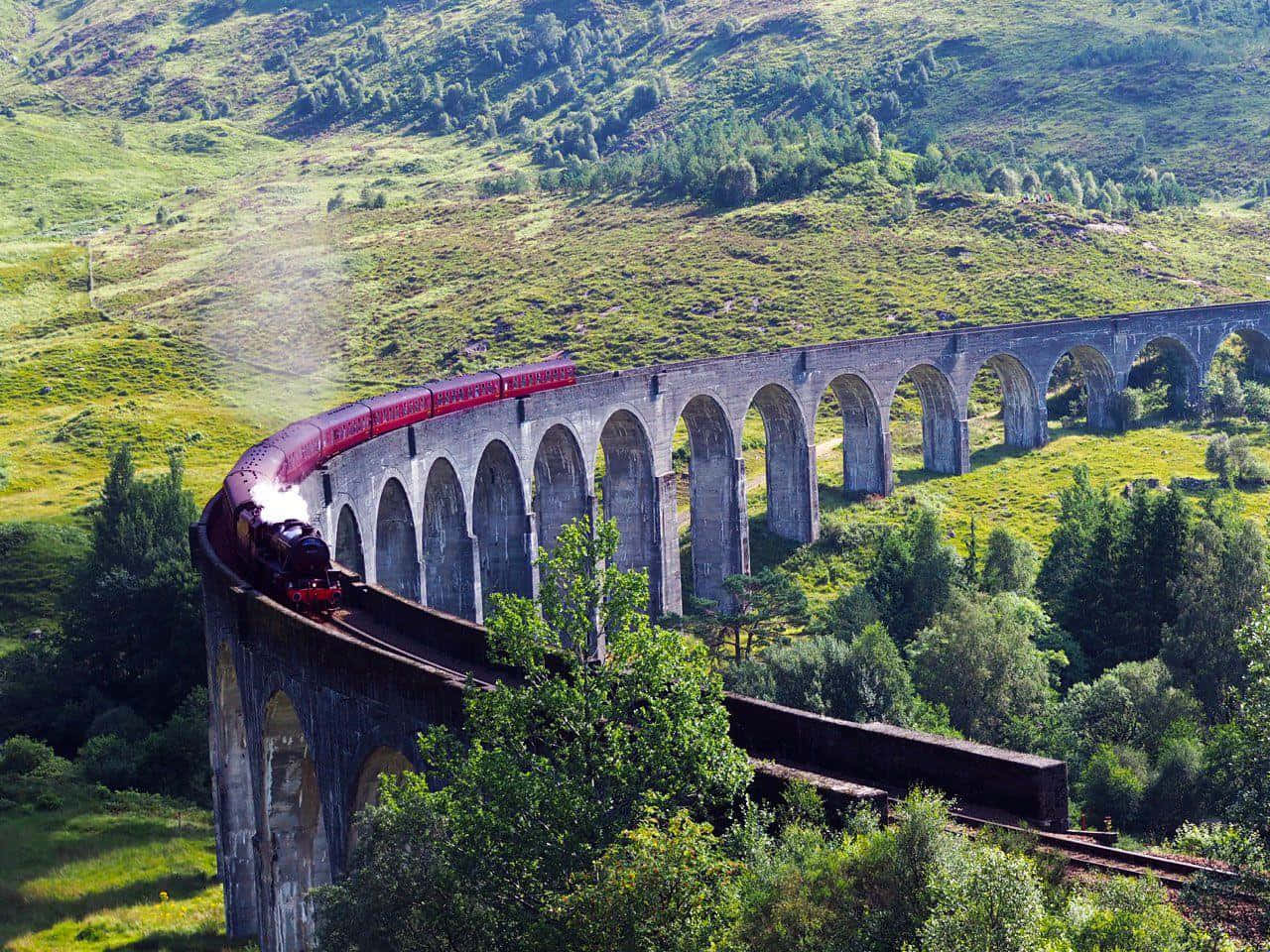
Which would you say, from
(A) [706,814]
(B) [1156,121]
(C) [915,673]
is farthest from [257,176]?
(A) [706,814]

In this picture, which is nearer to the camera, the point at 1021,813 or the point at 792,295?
the point at 1021,813

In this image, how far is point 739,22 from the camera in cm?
19788

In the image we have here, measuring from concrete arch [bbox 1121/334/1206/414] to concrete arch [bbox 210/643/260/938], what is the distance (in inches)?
2492

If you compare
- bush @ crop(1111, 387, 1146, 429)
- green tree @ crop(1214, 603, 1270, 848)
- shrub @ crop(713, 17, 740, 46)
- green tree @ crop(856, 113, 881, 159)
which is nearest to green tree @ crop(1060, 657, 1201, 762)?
green tree @ crop(1214, 603, 1270, 848)

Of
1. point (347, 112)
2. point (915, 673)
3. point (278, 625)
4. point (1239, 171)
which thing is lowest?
point (915, 673)

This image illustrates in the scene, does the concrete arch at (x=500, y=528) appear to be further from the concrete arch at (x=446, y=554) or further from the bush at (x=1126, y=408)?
the bush at (x=1126, y=408)

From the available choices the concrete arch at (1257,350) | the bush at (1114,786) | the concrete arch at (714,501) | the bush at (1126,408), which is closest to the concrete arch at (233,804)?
the bush at (1114,786)

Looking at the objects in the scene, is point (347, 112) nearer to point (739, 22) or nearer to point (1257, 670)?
point (739, 22)

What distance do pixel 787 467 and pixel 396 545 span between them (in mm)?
25825

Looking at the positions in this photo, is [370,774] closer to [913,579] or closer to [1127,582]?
[913,579]

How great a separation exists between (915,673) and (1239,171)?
108 meters

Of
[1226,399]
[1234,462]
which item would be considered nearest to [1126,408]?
[1226,399]

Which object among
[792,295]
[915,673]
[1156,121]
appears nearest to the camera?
[915,673]

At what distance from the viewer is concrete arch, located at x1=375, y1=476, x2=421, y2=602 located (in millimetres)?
45219
